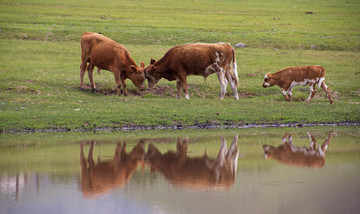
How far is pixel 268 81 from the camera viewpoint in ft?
79.6

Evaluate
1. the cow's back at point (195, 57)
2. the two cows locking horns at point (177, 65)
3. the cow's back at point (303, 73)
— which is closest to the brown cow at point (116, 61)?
the two cows locking horns at point (177, 65)

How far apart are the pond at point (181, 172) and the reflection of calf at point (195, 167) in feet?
0.07

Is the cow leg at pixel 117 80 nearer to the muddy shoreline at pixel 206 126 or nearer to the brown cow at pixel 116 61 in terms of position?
the brown cow at pixel 116 61

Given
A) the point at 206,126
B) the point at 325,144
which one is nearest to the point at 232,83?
the point at 206,126

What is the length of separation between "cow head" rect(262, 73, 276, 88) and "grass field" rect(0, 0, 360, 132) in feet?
1.13

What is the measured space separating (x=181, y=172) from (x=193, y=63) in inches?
454

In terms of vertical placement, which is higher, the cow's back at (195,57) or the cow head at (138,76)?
the cow's back at (195,57)

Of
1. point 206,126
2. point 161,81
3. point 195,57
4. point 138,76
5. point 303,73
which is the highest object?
point 195,57

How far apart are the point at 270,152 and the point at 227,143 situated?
1.51 metres

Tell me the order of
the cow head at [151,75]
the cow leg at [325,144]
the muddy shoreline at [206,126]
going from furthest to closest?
1. the cow head at [151,75]
2. the muddy shoreline at [206,126]
3. the cow leg at [325,144]

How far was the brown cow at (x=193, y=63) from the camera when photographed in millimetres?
22391

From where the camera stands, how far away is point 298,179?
10812 millimetres

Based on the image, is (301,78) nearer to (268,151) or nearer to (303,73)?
(303,73)

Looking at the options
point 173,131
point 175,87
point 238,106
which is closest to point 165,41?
point 175,87
